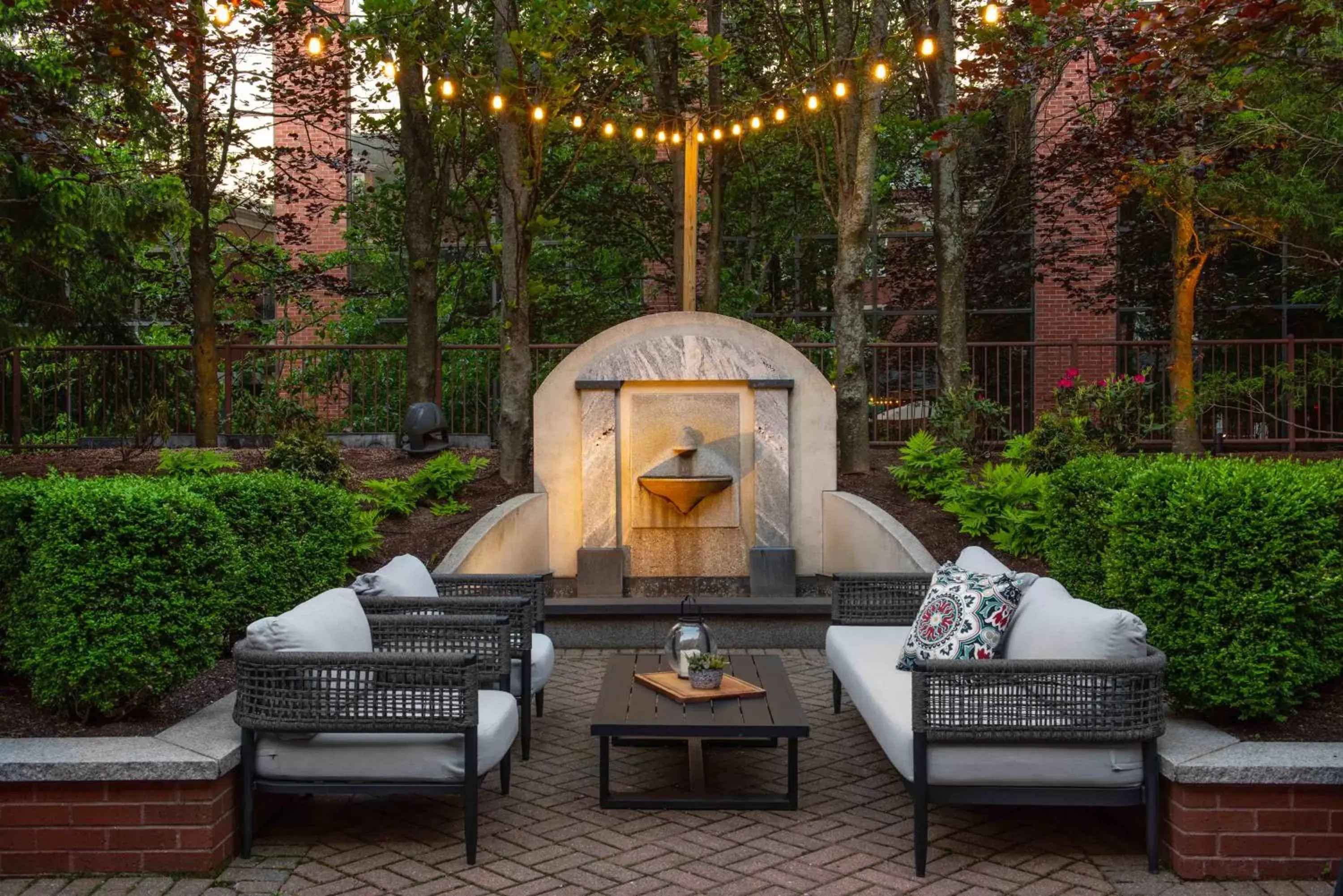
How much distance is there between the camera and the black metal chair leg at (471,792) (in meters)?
4.50

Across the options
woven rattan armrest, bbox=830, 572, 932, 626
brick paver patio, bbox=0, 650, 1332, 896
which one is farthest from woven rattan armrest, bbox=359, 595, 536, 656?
woven rattan armrest, bbox=830, 572, 932, 626

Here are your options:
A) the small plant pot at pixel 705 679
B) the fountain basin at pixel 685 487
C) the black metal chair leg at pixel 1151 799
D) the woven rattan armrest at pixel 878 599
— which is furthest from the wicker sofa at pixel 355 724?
the fountain basin at pixel 685 487

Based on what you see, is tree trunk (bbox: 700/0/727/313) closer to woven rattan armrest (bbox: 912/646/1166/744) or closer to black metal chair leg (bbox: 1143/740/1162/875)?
woven rattan armrest (bbox: 912/646/1166/744)

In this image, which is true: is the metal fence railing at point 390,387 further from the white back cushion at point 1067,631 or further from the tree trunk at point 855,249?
the white back cushion at point 1067,631

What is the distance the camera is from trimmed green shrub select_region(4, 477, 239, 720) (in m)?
4.75

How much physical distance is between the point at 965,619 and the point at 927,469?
18.1ft

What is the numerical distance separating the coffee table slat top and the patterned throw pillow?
0.64m

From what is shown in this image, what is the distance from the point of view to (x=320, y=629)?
4.87 meters

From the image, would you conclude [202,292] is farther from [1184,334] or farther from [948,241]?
[1184,334]

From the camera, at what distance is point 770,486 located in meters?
10.2

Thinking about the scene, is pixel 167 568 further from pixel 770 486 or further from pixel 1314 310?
A: pixel 1314 310

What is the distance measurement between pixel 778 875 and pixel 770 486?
19.4 feet

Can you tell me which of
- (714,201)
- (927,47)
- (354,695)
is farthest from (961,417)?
(354,695)

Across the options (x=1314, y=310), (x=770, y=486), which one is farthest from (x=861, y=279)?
(x=1314, y=310)
